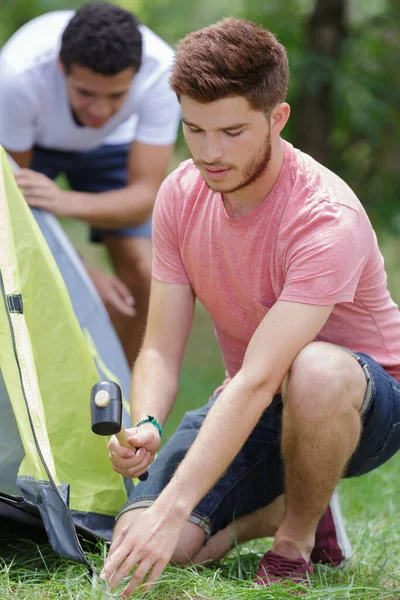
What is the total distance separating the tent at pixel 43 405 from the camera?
184 cm

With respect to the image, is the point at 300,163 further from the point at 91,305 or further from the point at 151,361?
the point at 91,305

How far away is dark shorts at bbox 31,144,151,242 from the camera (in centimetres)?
346

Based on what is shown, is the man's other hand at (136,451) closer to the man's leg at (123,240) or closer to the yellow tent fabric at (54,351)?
the yellow tent fabric at (54,351)

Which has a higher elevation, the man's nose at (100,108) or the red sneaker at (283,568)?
the man's nose at (100,108)

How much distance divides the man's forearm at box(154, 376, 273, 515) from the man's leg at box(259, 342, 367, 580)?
91 millimetres

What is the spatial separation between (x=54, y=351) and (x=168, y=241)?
365 millimetres

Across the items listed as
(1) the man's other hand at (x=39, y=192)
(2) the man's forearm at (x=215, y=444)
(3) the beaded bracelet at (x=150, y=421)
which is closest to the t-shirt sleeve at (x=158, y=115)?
(1) the man's other hand at (x=39, y=192)

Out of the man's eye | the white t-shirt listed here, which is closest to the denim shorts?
the man's eye

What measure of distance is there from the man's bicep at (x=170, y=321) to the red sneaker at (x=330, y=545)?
1.69ft

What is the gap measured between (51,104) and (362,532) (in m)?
1.73

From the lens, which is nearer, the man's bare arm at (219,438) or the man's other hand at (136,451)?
the man's bare arm at (219,438)

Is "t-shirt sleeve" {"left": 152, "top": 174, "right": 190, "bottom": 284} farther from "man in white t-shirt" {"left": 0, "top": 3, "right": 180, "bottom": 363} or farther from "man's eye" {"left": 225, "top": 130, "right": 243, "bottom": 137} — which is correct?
"man in white t-shirt" {"left": 0, "top": 3, "right": 180, "bottom": 363}

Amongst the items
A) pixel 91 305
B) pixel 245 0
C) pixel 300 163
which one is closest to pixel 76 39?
pixel 91 305

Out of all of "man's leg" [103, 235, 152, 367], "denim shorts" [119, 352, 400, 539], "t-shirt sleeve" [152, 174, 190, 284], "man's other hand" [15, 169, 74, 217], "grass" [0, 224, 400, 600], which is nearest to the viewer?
"grass" [0, 224, 400, 600]
